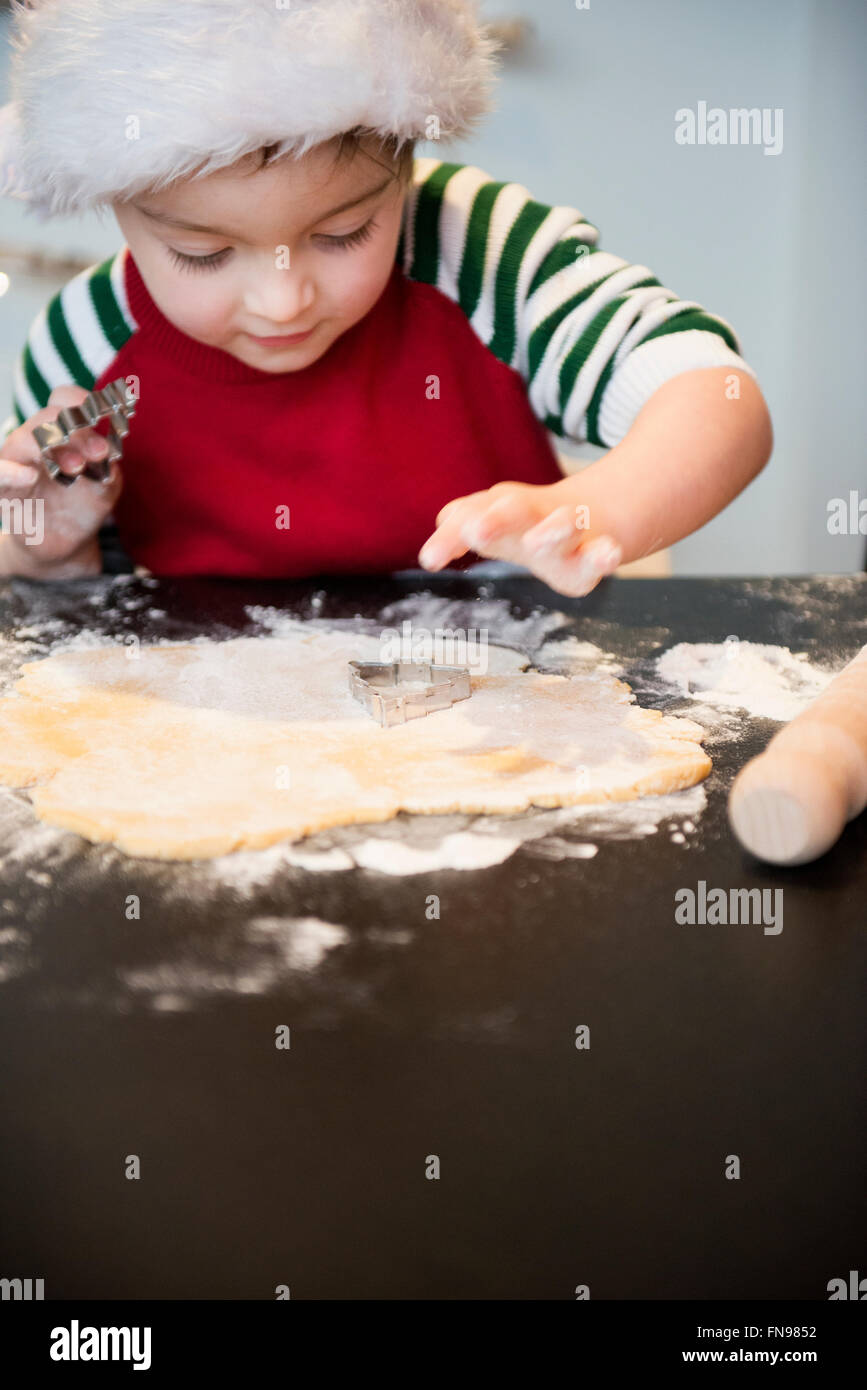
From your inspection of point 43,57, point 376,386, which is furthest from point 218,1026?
point 376,386

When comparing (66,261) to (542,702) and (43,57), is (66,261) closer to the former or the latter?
(43,57)

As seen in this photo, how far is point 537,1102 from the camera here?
37 cm

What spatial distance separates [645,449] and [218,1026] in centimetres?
57

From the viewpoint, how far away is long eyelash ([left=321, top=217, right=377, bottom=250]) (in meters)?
0.84

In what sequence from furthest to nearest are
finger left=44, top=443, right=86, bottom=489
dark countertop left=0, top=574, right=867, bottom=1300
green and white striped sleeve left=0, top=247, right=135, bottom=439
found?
green and white striped sleeve left=0, top=247, right=135, bottom=439
finger left=44, top=443, right=86, bottom=489
dark countertop left=0, top=574, right=867, bottom=1300

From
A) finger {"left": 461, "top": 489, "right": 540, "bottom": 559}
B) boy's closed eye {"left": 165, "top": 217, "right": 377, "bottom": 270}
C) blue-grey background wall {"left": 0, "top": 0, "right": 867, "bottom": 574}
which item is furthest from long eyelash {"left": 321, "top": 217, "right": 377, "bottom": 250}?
blue-grey background wall {"left": 0, "top": 0, "right": 867, "bottom": 574}

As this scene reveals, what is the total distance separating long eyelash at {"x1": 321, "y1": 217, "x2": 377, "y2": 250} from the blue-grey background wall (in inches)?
57.9

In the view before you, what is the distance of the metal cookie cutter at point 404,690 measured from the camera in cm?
66

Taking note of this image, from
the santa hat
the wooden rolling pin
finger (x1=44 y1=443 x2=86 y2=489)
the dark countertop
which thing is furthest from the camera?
finger (x1=44 y1=443 x2=86 y2=489)

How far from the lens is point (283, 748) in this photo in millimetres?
630

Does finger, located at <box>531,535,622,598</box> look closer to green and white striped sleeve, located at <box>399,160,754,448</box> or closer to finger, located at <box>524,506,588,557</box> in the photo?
finger, located at <box>524,506,588,557</box>

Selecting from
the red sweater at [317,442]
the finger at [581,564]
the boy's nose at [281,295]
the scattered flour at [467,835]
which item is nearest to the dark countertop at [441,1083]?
the scattered flour at [467,835]

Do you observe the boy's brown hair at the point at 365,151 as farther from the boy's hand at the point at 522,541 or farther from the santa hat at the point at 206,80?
the boy's hand at the point at 522,541

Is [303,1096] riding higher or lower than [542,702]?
lower
